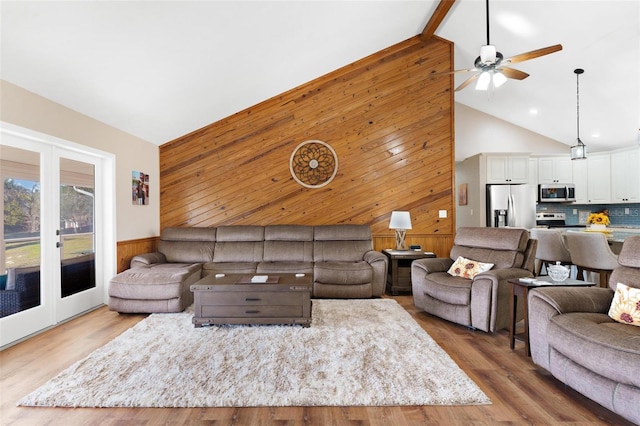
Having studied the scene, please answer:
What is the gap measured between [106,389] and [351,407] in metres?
1.55

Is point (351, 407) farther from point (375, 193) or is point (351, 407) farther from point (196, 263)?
point (375, 193)

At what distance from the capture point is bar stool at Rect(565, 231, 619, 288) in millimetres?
3475

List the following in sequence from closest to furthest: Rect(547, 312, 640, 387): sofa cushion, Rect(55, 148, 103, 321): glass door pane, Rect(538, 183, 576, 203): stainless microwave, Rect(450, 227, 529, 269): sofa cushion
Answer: Rect(547, 312, 640, 387): sofa cushion < Rect(450, 227, 529, 269): sofa cushion < Rect(55, 148, 103, 321): glass door pane < Rect(538, 183, 576, 203): stainless microwave

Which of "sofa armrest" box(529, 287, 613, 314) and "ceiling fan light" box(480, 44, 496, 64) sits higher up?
"ceiling fan light" box(480, 44, 496, 64)

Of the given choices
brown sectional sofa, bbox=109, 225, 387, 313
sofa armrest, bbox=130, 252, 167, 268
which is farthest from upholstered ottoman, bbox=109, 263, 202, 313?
sofa armrest, bbox=130, 252, 167, 268

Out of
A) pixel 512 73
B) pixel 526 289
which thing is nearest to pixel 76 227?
pixel 526 289

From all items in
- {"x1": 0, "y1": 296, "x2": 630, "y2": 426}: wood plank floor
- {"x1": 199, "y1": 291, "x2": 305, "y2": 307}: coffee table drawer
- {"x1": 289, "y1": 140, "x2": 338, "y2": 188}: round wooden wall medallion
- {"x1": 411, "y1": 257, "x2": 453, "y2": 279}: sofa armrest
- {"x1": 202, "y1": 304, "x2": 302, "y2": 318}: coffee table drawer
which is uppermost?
{"x1": 289, "y1": 140, "x2": 338, "y2": 188}: round wooden wall medallion

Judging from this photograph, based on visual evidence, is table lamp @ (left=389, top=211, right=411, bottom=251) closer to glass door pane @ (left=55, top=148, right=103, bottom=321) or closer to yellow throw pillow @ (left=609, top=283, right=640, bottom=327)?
yellow throw pillow @ (left=609, top=283, right=640, bottom=327)

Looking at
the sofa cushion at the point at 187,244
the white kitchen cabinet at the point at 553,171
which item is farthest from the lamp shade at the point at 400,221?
the white kitchen cabinet at the point at 553,171

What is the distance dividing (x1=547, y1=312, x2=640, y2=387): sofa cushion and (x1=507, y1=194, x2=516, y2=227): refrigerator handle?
3815 millimetres

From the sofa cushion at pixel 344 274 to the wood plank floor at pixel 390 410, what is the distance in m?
1.54

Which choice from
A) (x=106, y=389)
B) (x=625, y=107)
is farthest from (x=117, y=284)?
(x=625, y=107)

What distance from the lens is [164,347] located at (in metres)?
2.59

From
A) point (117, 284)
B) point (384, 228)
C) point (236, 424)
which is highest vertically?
point (384, 228)
